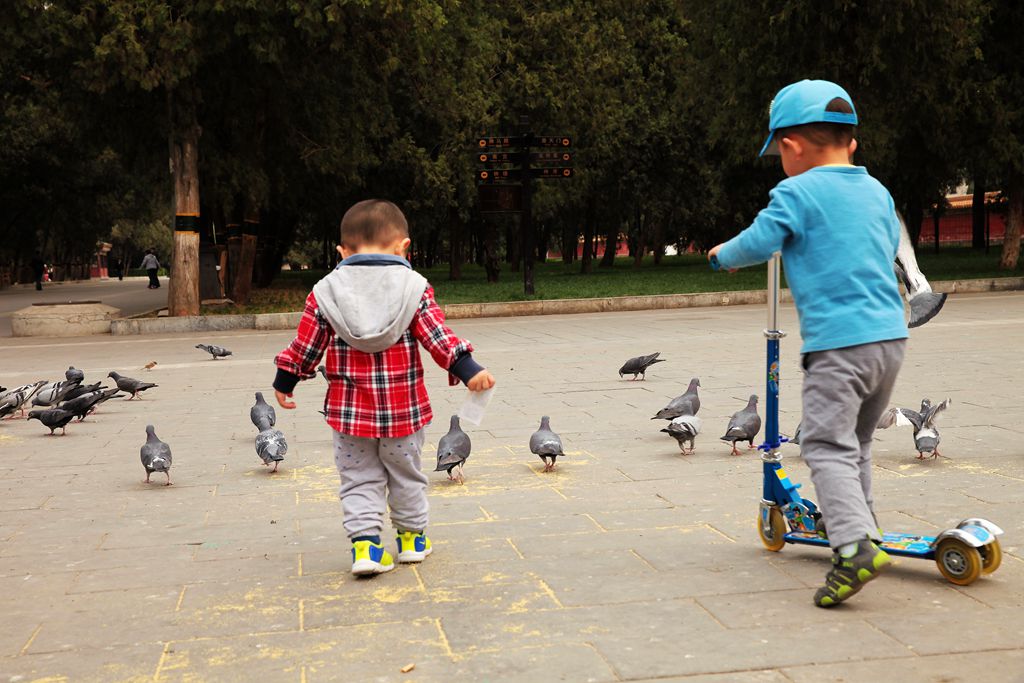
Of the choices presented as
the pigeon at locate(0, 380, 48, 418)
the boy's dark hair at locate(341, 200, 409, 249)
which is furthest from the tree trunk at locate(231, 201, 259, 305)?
the boy's dark hair at locate(341, 200, 409, 249)

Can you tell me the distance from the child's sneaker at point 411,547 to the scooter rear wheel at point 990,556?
7.12ft

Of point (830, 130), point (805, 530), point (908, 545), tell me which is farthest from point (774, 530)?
point (830, 130)

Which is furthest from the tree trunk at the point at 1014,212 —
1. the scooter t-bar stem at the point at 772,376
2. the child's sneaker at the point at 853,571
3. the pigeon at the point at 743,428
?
the child's sneaker at the point at 853,571

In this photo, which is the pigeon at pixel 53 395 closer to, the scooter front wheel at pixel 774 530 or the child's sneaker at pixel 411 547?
the child's sneaker at pixel 411 547

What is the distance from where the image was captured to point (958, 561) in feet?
13.9

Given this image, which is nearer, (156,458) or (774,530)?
(774,530)

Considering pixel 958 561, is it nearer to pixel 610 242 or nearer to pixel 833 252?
pixel 833 252

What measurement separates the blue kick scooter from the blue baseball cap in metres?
0.54

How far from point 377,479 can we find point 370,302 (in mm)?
738

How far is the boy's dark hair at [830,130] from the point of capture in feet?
13.6

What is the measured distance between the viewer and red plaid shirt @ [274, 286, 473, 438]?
4730mm

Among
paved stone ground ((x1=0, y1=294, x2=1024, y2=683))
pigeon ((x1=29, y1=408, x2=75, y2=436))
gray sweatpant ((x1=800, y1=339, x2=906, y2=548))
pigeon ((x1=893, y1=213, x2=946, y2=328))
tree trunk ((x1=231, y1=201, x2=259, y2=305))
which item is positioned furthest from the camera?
tree trunk ((x1=231, y1=201, x2=259, y2=305))

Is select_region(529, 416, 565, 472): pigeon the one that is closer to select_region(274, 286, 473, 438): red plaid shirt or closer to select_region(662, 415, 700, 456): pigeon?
select_region(662, 415, 700, 456): pigeon

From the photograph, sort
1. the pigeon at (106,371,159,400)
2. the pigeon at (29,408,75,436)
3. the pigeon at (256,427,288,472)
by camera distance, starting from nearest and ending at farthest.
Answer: the pigeon at (256,427,288,472) < the pigeon at (29,408,75,436) < the pigeon at (106,371,159,400)
